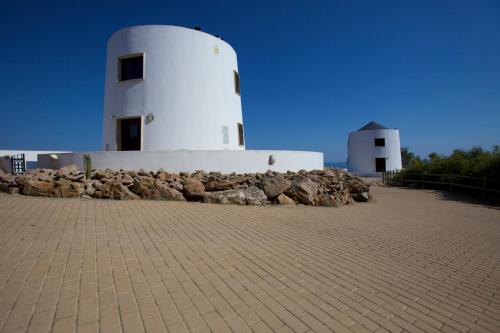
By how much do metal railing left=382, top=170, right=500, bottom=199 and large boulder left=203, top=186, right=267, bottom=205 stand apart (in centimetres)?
1203

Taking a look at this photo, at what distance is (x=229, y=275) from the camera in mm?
3805

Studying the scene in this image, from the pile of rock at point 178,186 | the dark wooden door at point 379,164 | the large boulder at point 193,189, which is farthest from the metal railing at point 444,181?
the large boulder at point 193,189

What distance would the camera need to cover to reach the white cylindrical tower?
12938 millimetres

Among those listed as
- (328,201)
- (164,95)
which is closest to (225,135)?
(164,95)

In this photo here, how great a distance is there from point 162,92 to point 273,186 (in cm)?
688

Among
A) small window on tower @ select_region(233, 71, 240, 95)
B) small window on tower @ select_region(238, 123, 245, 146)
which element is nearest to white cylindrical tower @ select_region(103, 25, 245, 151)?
small window on tower @ select_region(238, 123, 245, 146)

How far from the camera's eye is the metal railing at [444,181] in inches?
584

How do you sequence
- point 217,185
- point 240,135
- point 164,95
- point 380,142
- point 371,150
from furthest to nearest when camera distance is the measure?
point 371,150
point 380,142
point 240,135
point 164,95
point 217,185

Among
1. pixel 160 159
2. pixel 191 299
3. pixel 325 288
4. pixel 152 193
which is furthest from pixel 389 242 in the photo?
pixel 160 159

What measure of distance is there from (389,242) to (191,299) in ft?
15.8

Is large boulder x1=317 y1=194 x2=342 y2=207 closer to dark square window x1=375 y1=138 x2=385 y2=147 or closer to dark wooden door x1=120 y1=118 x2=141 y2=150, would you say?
dark wooden door x1=120 y1=118 x2=141 y2=150

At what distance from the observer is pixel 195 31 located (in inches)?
535

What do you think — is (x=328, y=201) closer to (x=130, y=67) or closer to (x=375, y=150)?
(x=130, y=67)

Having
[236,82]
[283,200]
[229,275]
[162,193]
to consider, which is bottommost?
[229,275]
